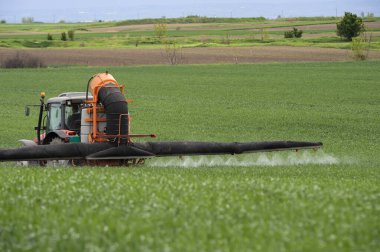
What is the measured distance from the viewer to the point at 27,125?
119ft

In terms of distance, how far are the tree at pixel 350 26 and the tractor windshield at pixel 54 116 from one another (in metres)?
78.0

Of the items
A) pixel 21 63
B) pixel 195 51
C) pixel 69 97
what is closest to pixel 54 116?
pixel 69 97

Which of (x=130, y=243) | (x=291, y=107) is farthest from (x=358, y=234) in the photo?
(x=291, y=107)

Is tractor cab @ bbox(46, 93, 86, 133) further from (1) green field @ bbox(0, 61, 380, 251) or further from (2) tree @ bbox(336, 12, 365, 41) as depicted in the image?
(2) tree @ bbox(336, 12, 365, 41)

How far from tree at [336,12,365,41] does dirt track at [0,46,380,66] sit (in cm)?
947

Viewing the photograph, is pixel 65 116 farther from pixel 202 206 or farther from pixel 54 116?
pixel 202 206

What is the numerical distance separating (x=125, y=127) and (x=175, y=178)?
18.9ft

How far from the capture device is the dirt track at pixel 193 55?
3113 inches

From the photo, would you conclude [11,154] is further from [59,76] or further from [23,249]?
[59,76]

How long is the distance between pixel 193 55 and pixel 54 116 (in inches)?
2502

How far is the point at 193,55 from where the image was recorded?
285ft

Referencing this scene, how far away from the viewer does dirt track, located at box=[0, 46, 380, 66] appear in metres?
79.1

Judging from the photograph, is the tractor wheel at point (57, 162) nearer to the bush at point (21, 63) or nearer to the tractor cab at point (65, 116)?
the tractor cab at point (65, 116)

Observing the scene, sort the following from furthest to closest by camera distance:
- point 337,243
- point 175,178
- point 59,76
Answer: point 59,76 < point 175,178 < point 337,243
